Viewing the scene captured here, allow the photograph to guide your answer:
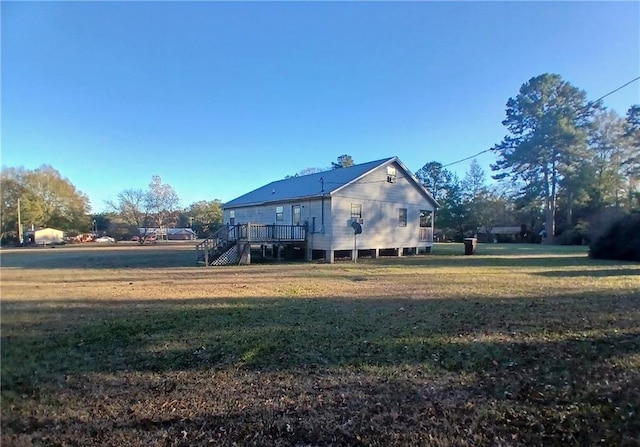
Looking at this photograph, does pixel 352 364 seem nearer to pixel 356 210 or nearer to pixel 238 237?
pixel 238 237

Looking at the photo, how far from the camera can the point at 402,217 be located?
23.0m

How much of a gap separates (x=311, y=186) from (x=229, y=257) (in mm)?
6885

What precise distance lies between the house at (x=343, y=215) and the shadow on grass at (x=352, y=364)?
37.9ft

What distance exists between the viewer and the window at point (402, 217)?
2280 centimetres

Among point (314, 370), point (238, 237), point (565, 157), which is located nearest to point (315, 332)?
point (314, 370)

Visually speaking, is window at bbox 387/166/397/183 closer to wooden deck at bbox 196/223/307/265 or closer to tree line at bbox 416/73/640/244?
wooden deck at bbox 196/223/307/265

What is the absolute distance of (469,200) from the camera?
1967 inches

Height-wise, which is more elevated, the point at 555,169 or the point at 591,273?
the point at 555,169

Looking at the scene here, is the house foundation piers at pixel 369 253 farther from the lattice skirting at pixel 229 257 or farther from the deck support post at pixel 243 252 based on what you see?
the lattice skirting at pixel 229 257

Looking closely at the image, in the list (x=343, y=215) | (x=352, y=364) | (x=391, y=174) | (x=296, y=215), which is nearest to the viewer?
(x=352, y=364)

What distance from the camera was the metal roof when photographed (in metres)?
19.8

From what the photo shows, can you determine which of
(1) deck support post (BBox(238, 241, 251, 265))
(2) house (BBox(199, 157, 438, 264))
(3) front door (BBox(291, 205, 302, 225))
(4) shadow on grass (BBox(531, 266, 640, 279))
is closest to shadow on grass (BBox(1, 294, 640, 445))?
(4) shadow on grass (BBox(531, 266, 640, 279))

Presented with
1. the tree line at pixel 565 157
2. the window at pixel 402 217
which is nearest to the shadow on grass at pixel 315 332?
the window at pixel 402 217

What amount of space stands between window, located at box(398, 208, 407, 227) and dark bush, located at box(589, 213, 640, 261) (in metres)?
10.6
